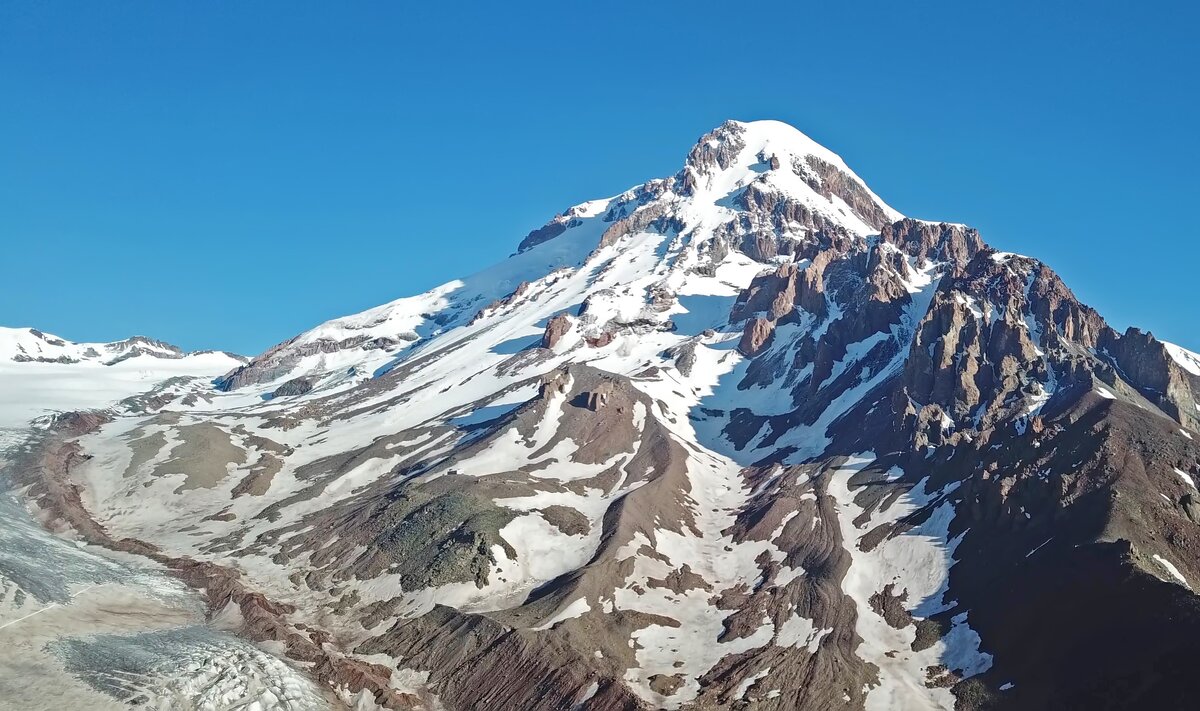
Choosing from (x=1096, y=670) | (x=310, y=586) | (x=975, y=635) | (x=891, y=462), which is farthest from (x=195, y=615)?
(x=891, y=462)

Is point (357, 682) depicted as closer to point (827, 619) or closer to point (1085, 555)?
point (827, 619)

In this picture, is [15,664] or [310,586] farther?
[310,586]

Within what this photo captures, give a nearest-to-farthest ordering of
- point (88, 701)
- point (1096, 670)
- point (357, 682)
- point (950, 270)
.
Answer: point (88, 701) < point (1096, 670) < point (357, 682) < point (950, 270)

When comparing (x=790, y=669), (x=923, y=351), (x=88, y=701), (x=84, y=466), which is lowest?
(x=88, y=701)

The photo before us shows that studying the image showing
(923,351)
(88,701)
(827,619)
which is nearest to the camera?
(88,701)

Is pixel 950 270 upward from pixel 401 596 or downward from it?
upward

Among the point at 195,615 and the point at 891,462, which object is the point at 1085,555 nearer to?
the point at 891,462

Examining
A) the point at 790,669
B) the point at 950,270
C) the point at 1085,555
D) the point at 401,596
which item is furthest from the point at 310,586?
the point at 950,270
